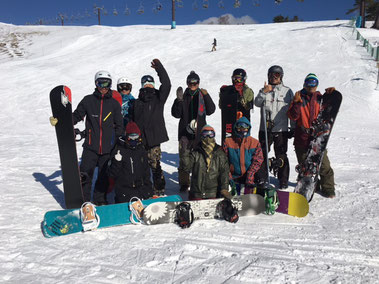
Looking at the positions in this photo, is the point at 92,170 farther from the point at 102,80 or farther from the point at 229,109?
the point at 229,109

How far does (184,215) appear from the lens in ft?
12.4

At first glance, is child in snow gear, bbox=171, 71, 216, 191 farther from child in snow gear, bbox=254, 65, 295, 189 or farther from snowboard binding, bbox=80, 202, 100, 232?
snowboard binding, bbox=80, 202, 100, 232

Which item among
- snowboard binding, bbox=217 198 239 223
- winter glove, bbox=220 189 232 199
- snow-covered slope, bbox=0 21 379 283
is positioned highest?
winter glove, bbox=220 189 232 199

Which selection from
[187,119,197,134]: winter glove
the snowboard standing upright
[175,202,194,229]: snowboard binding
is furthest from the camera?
[187,119,197,134]: winter glove

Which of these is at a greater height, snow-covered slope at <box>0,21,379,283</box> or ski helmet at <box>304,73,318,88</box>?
ski helmet at <box>304,73,318,88</box>

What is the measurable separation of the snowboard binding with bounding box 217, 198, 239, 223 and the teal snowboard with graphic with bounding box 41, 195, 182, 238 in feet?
3.07

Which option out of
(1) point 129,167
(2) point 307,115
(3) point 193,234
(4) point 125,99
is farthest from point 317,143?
(4) point 125,99

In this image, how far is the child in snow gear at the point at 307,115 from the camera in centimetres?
452

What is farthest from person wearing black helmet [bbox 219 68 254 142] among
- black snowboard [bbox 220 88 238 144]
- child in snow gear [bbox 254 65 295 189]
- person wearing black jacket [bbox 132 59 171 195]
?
person wearing black jacket [bbox 132 59 171 195]

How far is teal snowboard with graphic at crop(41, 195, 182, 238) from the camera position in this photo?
360 cm

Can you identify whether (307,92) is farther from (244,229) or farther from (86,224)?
(86,224)

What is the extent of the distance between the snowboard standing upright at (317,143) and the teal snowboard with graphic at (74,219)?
2321 mm

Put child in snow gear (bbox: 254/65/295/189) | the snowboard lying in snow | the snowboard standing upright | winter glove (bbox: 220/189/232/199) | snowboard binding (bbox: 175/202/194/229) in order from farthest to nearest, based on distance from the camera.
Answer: child in snow gear (bbox: 254/65/295/189)
the snowboard standing upright
winter glove (bbox: 220/189/232/199)
the snowboard lying in snow
snowboard binding (bbox: 175/202/194/229)

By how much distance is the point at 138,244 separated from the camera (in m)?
3.38
